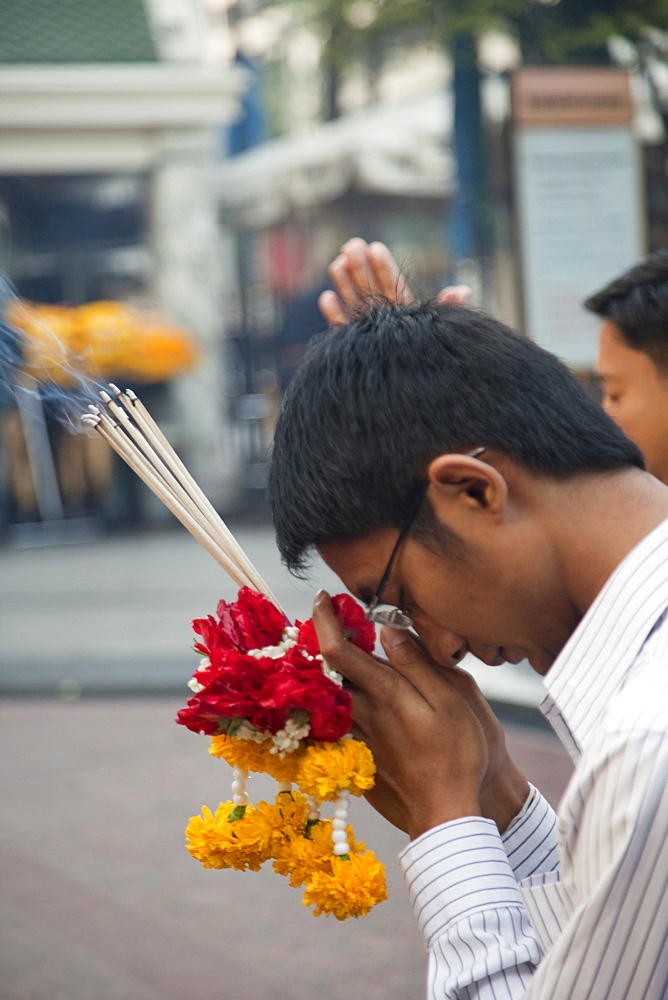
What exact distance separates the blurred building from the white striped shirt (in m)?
10.2

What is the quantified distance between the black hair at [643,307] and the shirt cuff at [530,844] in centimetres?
133

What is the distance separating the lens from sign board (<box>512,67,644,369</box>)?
5.21 metres

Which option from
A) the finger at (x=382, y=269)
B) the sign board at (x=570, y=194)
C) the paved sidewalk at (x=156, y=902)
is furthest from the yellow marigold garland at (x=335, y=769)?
the sign board at (x=570, y=194)

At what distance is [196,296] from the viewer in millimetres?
11859

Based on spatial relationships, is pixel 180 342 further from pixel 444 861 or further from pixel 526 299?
pixel 444 861

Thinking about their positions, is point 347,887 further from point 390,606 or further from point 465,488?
point 465,488

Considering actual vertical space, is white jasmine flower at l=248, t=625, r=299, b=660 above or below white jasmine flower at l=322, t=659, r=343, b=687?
above

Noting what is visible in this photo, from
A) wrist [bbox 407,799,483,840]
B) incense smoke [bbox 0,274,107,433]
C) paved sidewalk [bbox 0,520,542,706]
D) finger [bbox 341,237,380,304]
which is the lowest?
paved sidewalk [bbox 0,520,542,706]

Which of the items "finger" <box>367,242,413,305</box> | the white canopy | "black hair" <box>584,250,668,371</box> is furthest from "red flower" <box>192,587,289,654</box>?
the white canopy

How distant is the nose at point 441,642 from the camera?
1.33 metres

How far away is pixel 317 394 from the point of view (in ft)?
4.12

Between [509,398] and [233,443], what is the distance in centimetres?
1190

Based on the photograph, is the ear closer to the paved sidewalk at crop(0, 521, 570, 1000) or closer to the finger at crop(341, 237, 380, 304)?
the paved sidewalk at crop(0, 521, 570, 1000)

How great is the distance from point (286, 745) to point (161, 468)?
1.26 ft
